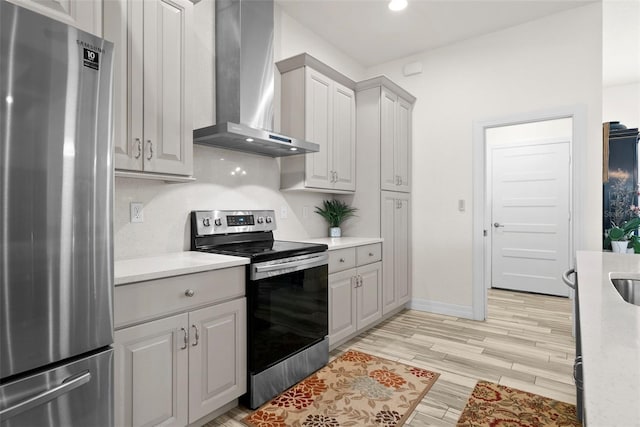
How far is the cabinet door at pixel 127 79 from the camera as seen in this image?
1760 mm

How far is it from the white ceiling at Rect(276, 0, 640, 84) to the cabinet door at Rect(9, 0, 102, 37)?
1840mm

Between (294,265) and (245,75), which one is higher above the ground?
(245,75)

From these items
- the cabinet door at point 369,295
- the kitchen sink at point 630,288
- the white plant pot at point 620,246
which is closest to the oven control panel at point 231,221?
the cabinet door at point 369,295

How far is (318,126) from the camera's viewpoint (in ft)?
10.4

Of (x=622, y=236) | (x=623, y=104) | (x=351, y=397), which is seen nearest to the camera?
(x=351, y=397)

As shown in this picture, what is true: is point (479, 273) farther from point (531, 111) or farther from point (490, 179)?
point (490, 179)

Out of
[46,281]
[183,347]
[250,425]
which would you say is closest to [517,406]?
[250,425]

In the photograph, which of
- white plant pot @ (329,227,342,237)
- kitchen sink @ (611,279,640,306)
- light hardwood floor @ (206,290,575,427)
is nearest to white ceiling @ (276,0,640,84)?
white plant pot @ (329,227,342,237)

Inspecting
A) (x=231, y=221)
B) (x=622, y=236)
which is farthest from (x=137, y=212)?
(x=622, y=236)

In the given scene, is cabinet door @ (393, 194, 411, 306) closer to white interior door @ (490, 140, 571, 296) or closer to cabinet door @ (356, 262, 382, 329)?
cabinet door @ (356, 262, 382, 329)

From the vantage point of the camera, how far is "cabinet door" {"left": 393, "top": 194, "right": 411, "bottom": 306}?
3.81 metres

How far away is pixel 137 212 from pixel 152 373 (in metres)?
0.96

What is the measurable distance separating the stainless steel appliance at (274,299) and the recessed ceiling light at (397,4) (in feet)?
7.01

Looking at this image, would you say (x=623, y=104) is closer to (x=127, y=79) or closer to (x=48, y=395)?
(x=127, y=79)
